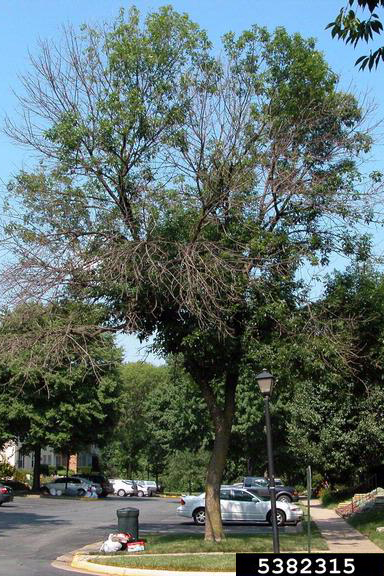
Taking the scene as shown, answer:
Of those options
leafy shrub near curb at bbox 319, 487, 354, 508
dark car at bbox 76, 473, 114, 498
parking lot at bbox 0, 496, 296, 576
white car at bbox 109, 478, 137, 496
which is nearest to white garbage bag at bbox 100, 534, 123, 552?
parking lot at bbox 0, 496, 296, 576

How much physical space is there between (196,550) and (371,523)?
9509mm

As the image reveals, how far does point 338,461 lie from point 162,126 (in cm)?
2335

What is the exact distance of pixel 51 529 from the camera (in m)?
27.7

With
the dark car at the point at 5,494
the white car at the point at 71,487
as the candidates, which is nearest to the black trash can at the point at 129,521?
the dark car at the point at 5,494

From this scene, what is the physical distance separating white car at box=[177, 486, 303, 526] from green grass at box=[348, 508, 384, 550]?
A: 7.73ft

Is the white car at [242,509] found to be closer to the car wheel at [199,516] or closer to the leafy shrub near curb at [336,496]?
the car wheel at [199,516]

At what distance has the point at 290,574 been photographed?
857cm

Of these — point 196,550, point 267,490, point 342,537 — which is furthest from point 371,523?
point 267,490

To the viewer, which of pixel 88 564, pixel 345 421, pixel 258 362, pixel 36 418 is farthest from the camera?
pixel 36 418

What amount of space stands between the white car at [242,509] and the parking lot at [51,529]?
50cm

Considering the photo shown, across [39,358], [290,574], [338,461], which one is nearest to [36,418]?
[338,461]

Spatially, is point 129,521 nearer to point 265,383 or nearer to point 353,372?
point 265,383

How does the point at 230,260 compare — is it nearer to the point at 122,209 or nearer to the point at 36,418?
the point at 122,209

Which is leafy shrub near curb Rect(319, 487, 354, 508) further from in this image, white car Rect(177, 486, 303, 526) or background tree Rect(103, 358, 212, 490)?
white car Rect(177, 486, 303, 526)
